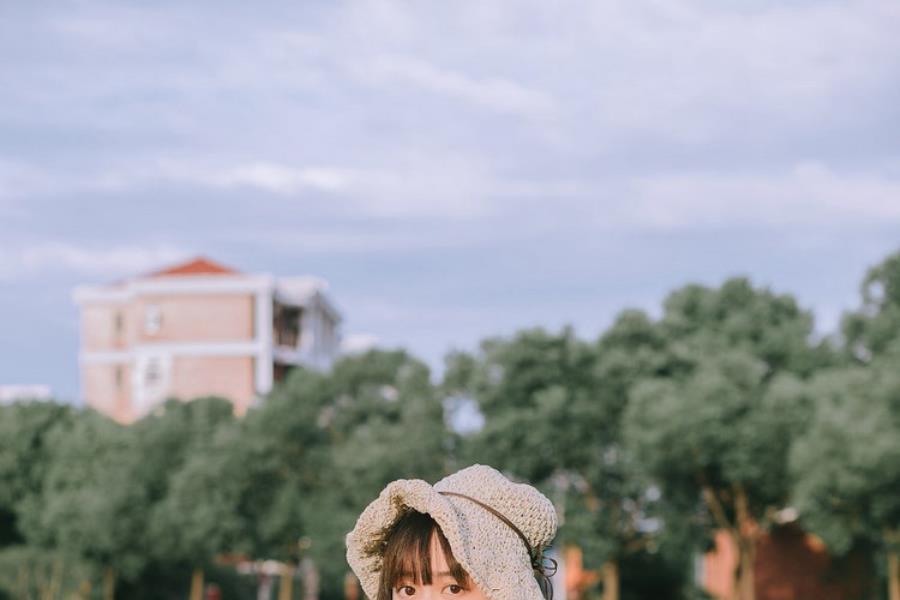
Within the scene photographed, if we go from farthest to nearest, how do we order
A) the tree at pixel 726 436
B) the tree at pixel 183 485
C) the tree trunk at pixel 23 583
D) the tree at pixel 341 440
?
the tree trunk at pixel 23 583 < the tree at pixel 183 485 < the tree at pixel 341 440 < the tree at pixel 726 436

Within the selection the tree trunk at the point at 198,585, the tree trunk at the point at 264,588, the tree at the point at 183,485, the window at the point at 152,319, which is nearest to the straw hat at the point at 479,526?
the tree at the point at 183,485

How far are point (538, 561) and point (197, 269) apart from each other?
57997 mm

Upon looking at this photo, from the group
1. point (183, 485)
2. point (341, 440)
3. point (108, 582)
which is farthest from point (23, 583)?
point (341, 440)

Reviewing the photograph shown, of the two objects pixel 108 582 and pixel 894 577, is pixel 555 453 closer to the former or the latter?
pixel 894 577

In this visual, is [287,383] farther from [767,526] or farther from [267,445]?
[767,526]

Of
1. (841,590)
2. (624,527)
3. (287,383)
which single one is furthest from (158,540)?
(841,590)

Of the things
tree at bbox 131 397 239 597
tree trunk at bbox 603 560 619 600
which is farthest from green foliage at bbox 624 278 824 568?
tree at bbox 131 397 239 597

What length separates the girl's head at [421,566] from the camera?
7.89 ft

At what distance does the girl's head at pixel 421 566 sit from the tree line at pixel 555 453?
80.9 feet

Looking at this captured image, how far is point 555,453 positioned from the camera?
102 ft

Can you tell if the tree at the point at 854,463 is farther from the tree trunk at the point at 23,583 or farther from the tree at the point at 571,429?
the tree trunk at the point at 23,583

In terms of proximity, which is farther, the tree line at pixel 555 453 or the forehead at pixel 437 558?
the tree line at pixel 555 453

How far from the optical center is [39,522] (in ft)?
117

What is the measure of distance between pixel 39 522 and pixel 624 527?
47.9ft
